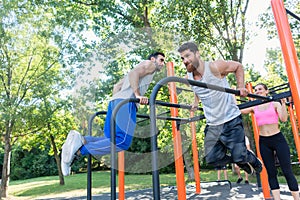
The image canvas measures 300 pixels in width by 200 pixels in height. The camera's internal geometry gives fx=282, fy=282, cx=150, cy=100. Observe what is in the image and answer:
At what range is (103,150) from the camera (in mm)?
2355

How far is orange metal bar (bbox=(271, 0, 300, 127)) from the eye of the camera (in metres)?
1.96

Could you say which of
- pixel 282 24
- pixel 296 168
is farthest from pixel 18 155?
pixel 282 24

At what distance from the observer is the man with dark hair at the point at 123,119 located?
2.21 m

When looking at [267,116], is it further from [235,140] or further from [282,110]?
[235,140]

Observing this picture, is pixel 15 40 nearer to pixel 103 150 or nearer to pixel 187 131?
pixel 187 131

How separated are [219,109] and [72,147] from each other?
4.08ft

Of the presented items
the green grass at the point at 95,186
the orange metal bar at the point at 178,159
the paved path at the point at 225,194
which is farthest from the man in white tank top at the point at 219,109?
the green grass at the point at 95,186

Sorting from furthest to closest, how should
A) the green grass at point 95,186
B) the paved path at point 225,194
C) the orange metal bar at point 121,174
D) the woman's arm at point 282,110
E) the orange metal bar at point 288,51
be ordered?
1. the green grass at point 95,186
2. the paved path at point 225,194
3. the orange metal bar at point 121,174
4. the woman's arm at point 282,110
5. the orange metal bar at point 288,51

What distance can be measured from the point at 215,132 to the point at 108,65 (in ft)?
3.94

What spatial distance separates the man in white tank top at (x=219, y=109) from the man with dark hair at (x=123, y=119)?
0.37 m

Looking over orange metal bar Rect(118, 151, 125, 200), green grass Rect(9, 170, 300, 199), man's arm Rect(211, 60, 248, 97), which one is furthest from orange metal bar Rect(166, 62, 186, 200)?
green grass Rect(9, 170, 300, 199)

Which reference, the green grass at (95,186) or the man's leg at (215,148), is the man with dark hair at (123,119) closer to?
the man's leg at (215,148)

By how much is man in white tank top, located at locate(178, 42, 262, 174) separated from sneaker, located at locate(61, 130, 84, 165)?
3.47ft

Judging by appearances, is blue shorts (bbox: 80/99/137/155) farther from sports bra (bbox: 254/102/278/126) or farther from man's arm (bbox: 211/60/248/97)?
sports bra (bbox: 254/102/278/126)
